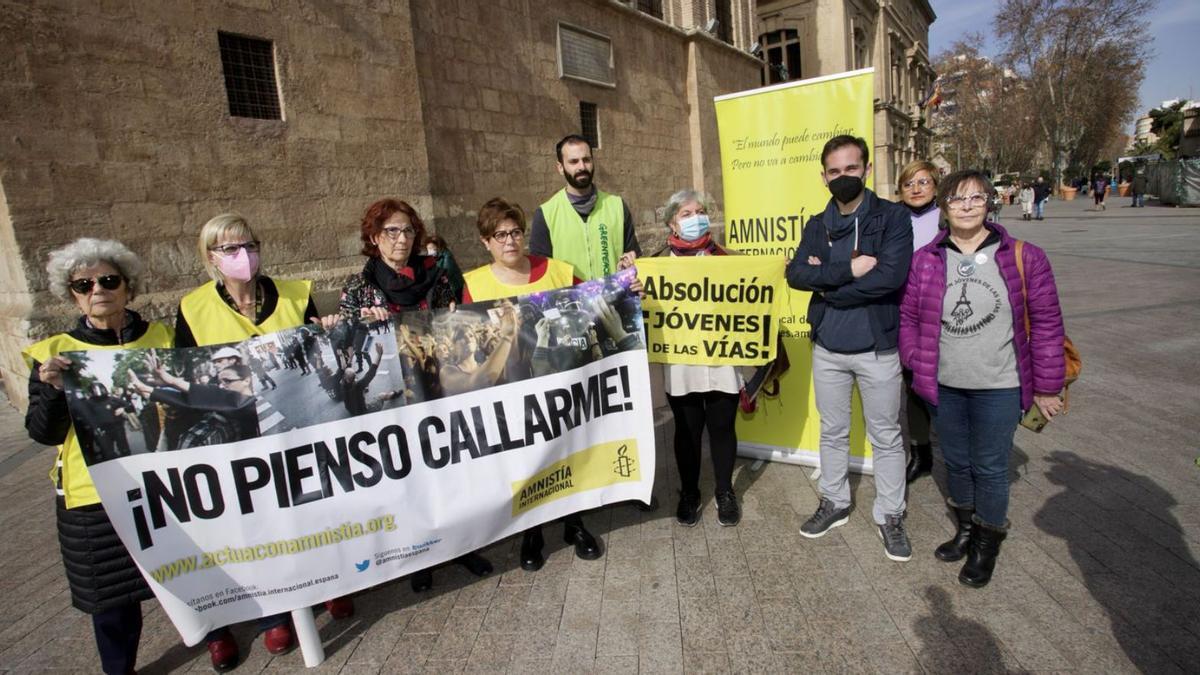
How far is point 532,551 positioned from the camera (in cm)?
305

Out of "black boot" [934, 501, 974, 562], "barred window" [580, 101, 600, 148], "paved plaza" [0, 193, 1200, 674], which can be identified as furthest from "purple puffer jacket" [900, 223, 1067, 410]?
"barred window" [580, 101, 600, 148]

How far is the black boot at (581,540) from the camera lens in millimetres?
3082

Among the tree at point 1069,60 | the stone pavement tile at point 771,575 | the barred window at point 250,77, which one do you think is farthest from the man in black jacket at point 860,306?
the tree at point 1069,60

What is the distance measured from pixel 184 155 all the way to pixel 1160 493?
8.19m

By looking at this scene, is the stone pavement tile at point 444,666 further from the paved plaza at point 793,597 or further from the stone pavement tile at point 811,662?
the stone pavement tile at point 811,662

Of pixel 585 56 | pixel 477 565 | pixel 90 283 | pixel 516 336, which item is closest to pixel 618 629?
pixel 477 565

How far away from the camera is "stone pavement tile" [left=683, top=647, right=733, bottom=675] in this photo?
223 cm

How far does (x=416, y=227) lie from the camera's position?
2896 millimetres

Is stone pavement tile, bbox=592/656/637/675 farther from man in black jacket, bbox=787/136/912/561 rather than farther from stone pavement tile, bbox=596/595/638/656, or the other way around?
man in black jacket, bbox=787/136/912/561

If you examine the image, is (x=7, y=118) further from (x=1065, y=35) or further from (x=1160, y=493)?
(x=1065, y=35)

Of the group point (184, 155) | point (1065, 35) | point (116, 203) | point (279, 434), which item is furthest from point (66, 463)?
point (1065, 35)

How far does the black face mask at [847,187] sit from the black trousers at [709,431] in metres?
1.15

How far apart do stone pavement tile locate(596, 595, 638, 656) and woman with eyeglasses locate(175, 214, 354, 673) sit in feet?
4.40

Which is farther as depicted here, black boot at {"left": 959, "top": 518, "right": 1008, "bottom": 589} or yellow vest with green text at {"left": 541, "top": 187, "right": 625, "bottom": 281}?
yellow vest with green text at {"left": 541, "top": 187, "right": 625, "bottom": 281}
